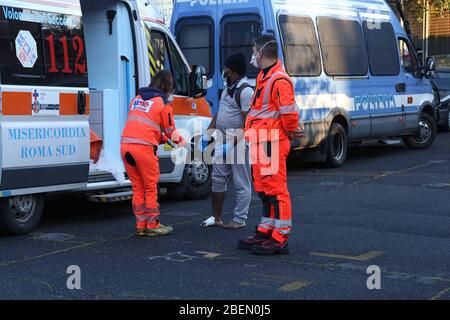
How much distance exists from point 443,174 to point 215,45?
423cm

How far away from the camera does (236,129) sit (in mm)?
8422

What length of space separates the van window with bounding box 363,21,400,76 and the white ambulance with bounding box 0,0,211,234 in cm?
559

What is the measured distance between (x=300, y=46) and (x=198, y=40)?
1.71m

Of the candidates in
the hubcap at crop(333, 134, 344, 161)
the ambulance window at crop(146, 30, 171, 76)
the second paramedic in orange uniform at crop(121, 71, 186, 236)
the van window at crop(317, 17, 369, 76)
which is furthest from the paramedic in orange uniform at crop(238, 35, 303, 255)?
the hubcap at crop(333, 134, 344, 161)

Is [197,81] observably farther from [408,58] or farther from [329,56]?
[408,58]

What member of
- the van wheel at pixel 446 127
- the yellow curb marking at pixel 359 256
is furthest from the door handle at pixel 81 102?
the van wheel at pixel 446 127

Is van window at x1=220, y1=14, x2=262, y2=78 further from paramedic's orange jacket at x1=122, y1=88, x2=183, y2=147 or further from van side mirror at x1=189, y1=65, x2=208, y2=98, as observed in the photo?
paramedic's orange jacket at x1=122, y1=88, x2=183, y2=147

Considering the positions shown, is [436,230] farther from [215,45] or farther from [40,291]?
[215,45]

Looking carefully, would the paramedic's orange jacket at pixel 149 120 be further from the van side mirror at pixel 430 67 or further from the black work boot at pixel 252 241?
the van side mirror at pixel 430 67

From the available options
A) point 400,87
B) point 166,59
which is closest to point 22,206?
point 166,59

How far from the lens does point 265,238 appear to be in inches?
290

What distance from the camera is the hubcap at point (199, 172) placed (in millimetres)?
10734

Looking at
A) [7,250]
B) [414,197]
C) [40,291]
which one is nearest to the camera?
[40,291]
